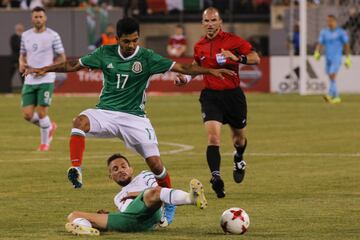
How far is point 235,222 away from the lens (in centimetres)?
1228

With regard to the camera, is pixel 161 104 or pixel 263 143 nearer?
pixel 263 143

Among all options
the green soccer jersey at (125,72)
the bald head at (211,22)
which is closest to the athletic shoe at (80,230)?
the green soccer jersey at (125,72)

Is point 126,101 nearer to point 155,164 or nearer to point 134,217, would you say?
point 155,164

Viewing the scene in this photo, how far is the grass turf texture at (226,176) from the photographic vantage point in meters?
13.1

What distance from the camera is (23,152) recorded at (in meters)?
22.9

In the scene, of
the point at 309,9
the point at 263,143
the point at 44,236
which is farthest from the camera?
the point at 309,9

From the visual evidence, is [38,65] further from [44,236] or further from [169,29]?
[169,29]

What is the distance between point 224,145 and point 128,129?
11.1 meters

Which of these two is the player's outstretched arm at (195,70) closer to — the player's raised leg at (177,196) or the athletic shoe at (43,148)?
the player's raised leg at (177,196)

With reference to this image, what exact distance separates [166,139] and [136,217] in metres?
13.6

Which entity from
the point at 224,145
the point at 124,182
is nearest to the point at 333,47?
the point at 224,145

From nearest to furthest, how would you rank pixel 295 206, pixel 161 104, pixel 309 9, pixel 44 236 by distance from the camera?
1. pixel 44 236
2. pixel 295 206
3. pixel 161 104
4. pixel 309 9

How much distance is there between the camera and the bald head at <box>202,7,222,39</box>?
1664 cm

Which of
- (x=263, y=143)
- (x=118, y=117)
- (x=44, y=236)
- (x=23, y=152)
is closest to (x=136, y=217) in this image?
(x=44, y=236)
